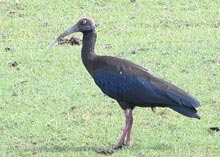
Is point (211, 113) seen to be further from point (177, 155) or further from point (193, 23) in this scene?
point (193, 23)

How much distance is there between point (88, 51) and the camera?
A: 9852 mm

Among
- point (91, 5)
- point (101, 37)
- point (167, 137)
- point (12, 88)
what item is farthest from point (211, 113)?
point (91, 5)

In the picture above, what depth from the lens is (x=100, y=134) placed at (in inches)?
393

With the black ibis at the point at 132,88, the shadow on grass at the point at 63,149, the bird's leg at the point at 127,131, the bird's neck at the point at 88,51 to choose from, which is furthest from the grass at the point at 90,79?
the bird's neck at the point at 88,51

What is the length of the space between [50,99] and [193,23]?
196 inches

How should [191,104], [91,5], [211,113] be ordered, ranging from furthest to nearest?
1. [91,5]
2. [211,113]
3. [191,104]

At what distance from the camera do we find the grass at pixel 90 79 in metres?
9.75

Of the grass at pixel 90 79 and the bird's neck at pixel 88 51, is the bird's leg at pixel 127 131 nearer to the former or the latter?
the grass at pixel 90 79

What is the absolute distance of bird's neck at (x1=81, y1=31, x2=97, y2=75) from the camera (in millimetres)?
9781

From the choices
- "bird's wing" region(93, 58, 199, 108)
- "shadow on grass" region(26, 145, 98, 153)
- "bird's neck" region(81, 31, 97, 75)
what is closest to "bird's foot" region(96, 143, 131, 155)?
"shadow on grass" region(26, 145, 98, 153)

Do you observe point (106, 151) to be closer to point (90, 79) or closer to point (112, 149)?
point (112, 149)

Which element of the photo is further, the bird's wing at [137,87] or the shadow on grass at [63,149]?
the shadow on grass at [63,149]

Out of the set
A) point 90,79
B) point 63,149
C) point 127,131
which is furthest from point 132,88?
point 90,79

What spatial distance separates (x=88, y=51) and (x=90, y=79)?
8.42 ft
